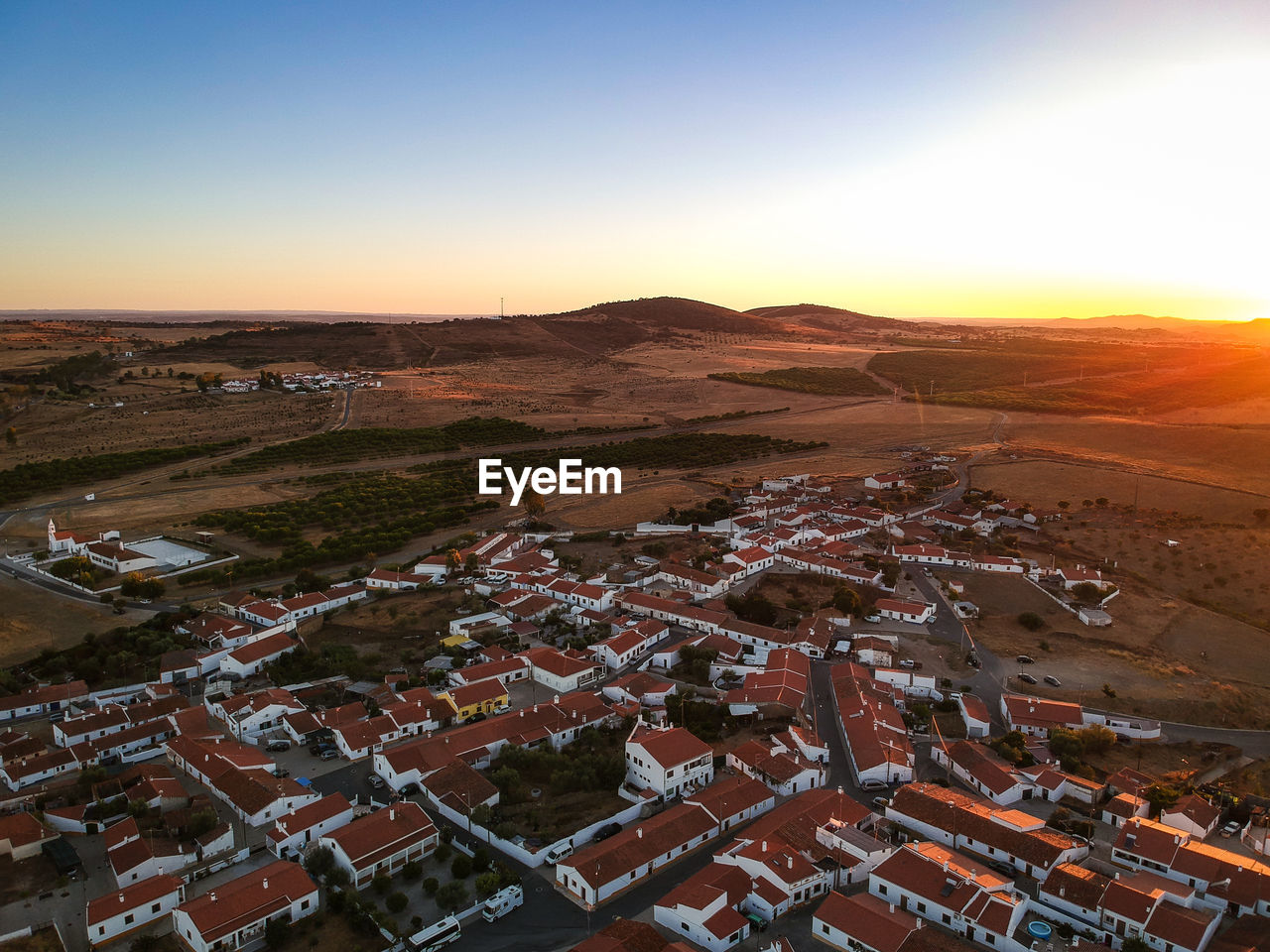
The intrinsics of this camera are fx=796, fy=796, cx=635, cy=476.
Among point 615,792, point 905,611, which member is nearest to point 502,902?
point 615,792

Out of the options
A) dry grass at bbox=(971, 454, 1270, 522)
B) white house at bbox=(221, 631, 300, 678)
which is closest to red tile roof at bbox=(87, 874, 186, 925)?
white house at bbox=(221, 631, 300, 678)

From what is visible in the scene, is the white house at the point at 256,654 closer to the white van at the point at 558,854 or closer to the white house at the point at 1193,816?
the white van at the point at 558,854

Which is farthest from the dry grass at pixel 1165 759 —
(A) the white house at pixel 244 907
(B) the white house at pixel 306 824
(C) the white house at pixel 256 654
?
(C) the white house at pixel 256 654

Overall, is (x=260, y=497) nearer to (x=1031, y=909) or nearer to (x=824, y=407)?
(x=1031, y=909)

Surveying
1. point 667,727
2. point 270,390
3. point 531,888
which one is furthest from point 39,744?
point 270,390

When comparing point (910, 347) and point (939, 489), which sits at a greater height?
point (910, 347)

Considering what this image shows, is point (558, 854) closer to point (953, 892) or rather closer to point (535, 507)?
point (953, 892)

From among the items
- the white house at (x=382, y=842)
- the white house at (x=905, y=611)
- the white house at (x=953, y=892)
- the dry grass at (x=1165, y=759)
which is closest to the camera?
the white house at (x=953, y=892)
